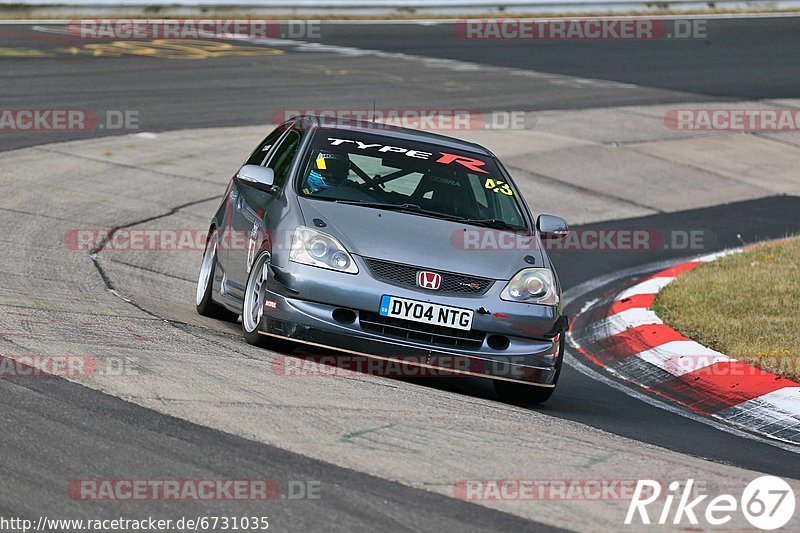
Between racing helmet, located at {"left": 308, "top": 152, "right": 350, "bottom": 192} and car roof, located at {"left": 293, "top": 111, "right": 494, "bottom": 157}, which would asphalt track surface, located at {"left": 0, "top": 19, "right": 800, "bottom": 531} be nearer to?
racing helmet, located at {"left": 308, "top": 152, "right": 350, "bottom": 192}

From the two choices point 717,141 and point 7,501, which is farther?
point 717,141

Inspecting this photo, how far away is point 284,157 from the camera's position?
872cm

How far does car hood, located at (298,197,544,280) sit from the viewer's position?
737 cm

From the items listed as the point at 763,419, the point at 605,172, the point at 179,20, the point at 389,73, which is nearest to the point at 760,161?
the point at 605,172

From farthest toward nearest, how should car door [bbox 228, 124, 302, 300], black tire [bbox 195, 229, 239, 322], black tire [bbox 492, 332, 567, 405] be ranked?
black tire [bbox 195, 229, 239, 322]
car door [bbox 228, 124, 302, 300]
black tire [bbox 492, 332, 567, 405]

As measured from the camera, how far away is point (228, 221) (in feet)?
29.2

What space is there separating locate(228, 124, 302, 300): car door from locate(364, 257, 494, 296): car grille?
90cm

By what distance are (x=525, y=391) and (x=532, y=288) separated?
611mm

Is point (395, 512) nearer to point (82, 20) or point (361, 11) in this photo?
point (82, 20)

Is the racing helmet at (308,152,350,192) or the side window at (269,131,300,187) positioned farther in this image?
the side window at (269,131,300,187)

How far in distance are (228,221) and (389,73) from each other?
14.3m

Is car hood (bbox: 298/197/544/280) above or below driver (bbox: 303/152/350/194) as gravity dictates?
→ below

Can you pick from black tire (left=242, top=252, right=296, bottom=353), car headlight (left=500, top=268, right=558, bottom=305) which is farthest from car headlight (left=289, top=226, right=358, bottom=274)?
car headlight (left=500, top=268, right=558, bottom=305)

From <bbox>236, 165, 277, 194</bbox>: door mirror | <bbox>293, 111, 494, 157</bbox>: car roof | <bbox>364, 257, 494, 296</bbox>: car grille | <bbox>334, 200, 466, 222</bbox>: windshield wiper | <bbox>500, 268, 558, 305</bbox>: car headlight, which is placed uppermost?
<bbox>293, 111, 494, 157</bbox>: car roof
